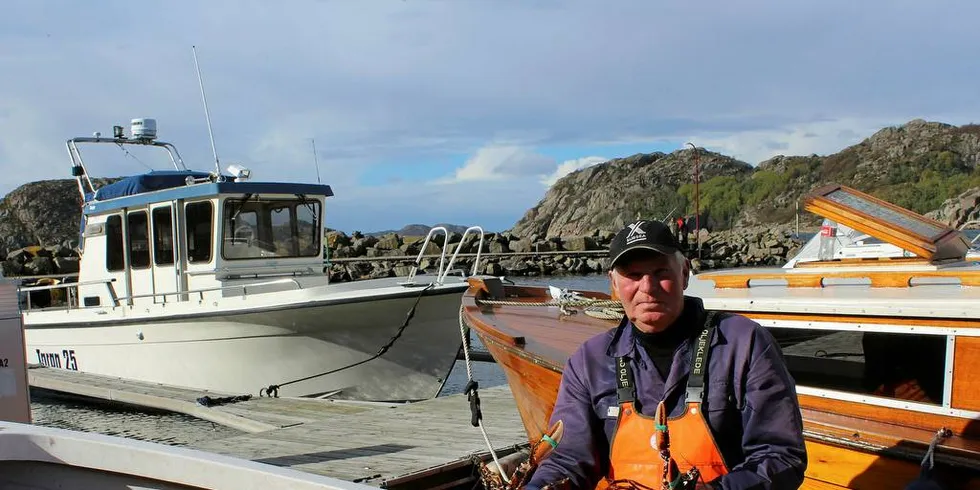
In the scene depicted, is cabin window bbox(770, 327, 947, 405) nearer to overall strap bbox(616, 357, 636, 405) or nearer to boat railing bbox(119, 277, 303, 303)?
overall strap bbox(616, 357, 636, 405)

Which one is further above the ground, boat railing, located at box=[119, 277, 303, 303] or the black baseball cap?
the black baseball cap

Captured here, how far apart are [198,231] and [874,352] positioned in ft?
26.7

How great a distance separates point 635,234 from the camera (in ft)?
8.55

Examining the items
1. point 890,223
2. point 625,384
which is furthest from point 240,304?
point 625,384

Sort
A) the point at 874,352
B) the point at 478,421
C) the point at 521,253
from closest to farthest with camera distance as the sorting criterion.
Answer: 1. the point at 874,352
2. the point at 478,421
3. the point at 521,253

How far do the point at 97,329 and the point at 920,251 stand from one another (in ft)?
31.9

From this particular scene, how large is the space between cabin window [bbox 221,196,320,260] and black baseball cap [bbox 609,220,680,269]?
8165 mm

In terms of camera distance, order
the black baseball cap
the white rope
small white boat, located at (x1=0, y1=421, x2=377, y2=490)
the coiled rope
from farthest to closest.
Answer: the coiled rope → the white rope → small white boat, located at (x1=0, y1=421, x2=377, y2=490) → the black baseball cap

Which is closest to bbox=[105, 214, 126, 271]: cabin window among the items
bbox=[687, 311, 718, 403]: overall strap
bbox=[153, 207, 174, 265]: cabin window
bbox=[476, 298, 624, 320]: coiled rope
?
bbox=[153, 207, 174, 265]: cabin window

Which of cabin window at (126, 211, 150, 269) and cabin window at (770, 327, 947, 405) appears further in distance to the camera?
cabin window at (126, 211, 150, 269)

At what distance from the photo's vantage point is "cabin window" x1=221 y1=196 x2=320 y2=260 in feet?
33.1

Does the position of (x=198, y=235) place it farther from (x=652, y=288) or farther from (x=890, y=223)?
(x=652, y=288)

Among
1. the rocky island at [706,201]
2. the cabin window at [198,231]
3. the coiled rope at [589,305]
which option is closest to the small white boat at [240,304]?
the cabin window at [198,231]

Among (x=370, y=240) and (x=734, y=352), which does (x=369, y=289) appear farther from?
(x=370, y=240)
